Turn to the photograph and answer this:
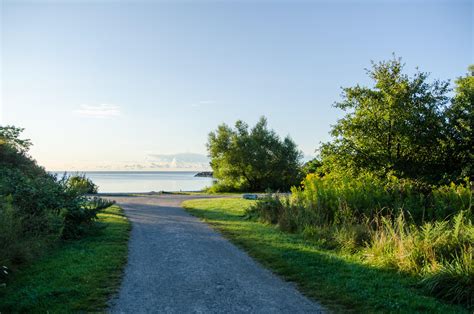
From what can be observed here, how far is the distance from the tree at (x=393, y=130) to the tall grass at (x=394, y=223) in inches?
31.1

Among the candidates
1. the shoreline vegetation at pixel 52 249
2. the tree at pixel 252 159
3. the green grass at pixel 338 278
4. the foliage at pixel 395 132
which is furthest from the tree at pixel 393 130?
the tree at pixel 252 159

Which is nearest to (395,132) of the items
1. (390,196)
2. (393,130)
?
(393,130)

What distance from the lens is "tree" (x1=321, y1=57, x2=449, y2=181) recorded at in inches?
551

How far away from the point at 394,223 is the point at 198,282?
5.37m

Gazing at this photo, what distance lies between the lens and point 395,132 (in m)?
13.9

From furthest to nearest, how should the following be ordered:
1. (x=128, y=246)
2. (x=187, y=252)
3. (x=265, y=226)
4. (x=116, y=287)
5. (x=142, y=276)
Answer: (x=265, y=226) → (x=128, y=246) → (x=187, y=252) → (x=142, y=276) → (x=116, y=287)

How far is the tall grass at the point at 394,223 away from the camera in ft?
21.5

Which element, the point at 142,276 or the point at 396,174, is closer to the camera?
the point at 142,276

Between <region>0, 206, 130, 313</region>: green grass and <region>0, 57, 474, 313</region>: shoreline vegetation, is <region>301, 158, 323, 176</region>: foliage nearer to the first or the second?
<region>0, 57, 474, 313</region>: shoreline vegetation

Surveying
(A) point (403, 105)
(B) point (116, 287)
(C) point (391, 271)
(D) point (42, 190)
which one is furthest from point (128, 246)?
(A) point (403, 105)

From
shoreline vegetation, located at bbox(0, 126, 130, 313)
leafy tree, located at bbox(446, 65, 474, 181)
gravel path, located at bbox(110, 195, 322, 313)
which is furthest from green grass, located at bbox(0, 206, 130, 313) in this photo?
leafy tree, located at bbox(446, 65, 474, 181)

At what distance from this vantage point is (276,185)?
4438 centimetres

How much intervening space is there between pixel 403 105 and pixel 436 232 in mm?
7275

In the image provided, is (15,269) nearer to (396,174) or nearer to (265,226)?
(265,226)
